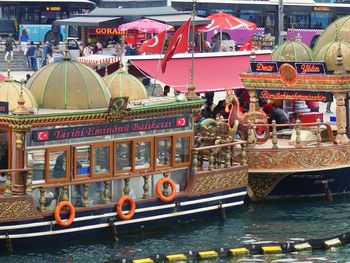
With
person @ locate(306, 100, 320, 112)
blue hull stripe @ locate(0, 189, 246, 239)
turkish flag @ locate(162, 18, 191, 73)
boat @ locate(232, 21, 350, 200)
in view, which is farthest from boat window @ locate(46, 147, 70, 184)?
person @ locate(306, 100, 320, 112)

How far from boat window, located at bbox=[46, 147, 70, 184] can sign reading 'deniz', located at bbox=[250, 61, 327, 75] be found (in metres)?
8.52

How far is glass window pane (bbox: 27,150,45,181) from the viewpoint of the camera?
1031 inches

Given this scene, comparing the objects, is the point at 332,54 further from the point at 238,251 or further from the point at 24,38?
the point at 24,38

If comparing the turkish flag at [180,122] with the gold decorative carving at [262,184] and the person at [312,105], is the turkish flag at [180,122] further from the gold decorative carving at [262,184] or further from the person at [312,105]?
the person at [312,105]

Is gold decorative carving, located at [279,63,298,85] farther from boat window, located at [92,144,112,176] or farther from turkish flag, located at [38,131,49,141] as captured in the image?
turkish flag, located at [38,131,49,141]

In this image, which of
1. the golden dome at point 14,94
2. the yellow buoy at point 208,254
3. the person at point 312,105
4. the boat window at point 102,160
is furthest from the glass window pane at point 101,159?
the person at point 312,105

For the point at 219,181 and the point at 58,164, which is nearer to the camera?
the point at 58,164

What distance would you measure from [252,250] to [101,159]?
11.4 ft

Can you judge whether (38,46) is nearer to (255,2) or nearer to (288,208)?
(255,2)

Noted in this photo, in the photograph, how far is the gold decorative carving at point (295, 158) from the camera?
103 ft

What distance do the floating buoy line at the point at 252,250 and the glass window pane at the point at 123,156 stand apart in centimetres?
261

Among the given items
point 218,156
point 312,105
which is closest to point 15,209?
point 218,156

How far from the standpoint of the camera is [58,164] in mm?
26641

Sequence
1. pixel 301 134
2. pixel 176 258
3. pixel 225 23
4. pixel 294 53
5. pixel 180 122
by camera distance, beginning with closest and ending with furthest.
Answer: pixel 176 258
pixel 180 122
pixel 301 134
pixel 294 53
pixel 225 23
